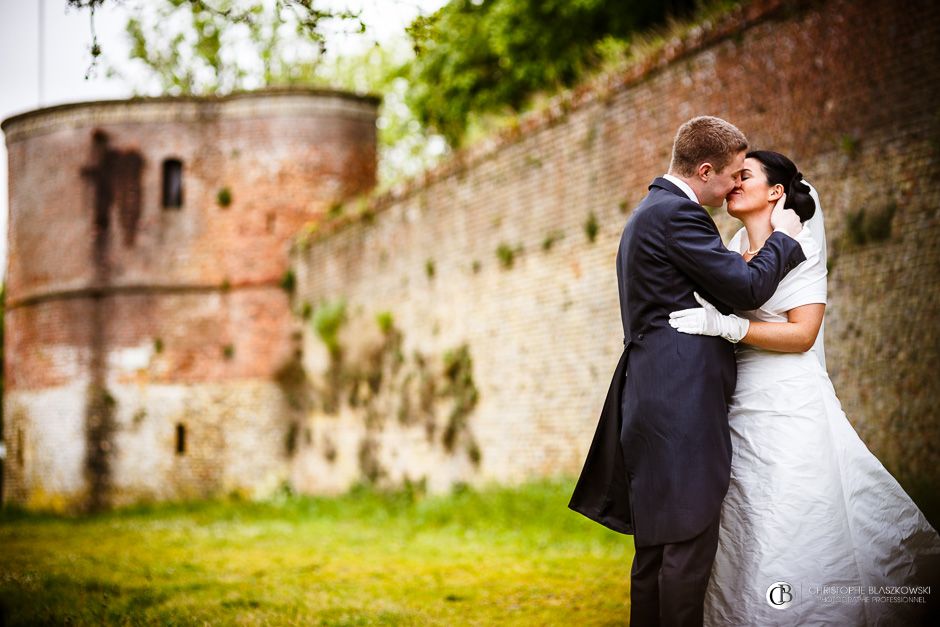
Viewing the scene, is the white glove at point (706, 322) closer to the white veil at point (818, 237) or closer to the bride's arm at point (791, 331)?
the bride's arm at point (791, 331)

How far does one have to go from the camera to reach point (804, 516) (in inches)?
145

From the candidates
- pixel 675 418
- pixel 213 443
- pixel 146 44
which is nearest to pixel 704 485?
pixel 675 418

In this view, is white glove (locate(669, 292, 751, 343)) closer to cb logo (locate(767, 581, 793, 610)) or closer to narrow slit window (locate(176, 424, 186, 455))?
cb logo (locate(767, 581, 793, 610))

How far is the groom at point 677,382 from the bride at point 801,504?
0.43 ft

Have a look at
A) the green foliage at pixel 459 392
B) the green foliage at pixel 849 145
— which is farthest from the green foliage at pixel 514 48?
the green foliage at pixel 849 145

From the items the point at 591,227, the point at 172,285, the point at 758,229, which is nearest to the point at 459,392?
the point at 591,227

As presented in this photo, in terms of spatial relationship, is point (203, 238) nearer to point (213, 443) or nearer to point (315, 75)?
point (213, 443)

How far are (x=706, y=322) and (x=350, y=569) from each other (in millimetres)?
4972

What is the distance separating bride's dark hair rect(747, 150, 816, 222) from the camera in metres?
4.12

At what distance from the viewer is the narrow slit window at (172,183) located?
1945cm

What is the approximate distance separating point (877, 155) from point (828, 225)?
2.23ft

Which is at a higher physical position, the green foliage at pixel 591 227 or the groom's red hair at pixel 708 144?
the green foliage at pixel 591 227

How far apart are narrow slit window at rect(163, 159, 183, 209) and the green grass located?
314 inches

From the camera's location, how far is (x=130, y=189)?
1931cm
